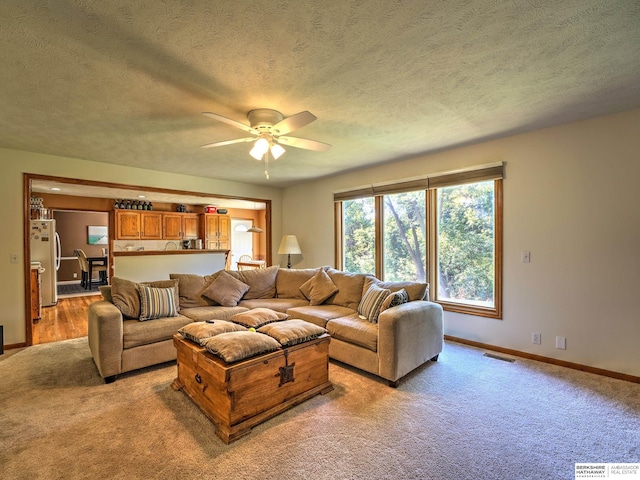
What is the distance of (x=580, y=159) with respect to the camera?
2967mm

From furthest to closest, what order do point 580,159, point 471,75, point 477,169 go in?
point 477,169 → point 580,159 → point 471,75

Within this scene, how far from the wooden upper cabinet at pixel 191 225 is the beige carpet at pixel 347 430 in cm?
601

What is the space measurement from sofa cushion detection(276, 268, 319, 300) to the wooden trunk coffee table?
1.86m

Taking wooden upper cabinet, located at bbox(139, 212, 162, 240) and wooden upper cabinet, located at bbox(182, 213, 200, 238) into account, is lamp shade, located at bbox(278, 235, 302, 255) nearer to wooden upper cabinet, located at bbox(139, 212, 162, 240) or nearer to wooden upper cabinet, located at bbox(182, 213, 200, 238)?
wooden upper cabinet, located at bbox(182, 213, 200, 238)

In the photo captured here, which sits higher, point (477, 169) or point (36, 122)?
point (36, 122)

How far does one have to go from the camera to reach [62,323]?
4820mm

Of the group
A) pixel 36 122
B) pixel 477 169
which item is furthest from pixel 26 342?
pixel 477 169

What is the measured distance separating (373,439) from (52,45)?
10.1 ft

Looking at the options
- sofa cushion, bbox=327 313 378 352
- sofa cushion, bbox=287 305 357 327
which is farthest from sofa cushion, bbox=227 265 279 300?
sofa cushion, bbox=327 313 378 352

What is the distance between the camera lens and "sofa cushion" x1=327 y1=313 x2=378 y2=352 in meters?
2.81

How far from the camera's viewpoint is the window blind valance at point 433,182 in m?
3.52

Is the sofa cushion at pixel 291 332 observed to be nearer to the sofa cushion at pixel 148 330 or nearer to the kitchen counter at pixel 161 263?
the sofa cushion at pixel 148 330

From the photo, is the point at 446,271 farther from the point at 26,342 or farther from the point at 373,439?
the point at 26,342

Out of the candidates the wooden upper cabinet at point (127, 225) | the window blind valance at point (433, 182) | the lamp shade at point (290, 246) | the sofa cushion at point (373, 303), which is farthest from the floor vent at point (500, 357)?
the wooden upper cabinet at point (127, 225)
